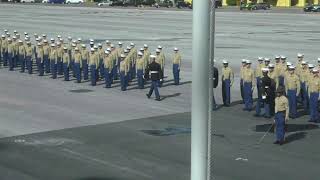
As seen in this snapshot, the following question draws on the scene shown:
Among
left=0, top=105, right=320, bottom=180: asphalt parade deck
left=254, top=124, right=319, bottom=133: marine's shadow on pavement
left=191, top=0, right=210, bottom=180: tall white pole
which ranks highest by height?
left=191, top=0, right=210, bottom=180: tall white pole

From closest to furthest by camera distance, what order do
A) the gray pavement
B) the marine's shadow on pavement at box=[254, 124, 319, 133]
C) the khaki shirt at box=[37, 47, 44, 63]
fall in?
the gray pavement
the marine's shadow on pavement at box=[254, 124, 319, 133]
the khaki shirt at box=[37, 47, 44, 63]

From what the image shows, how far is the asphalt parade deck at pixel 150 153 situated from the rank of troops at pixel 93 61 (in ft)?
16.5

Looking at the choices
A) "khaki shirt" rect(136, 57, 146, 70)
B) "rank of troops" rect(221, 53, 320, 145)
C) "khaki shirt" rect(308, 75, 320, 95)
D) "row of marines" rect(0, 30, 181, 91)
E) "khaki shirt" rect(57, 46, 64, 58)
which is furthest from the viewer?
"khaki shirt" rect(57, 46, 64, 58)

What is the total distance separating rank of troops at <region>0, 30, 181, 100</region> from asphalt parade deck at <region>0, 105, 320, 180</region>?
504 cm

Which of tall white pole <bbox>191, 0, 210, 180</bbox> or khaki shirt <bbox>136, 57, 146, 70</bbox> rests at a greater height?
tall white pole <bbox>191, 0, 210, 180</bbox>

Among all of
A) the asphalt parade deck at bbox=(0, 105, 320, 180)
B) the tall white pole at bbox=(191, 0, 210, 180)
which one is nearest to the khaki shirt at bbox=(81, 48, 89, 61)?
the asphalt parade deck at bbox=(0, 105, 320, 180)

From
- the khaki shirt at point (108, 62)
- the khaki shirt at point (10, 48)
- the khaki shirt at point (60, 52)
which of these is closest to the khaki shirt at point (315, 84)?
the khaki shirt at point (108, 62)

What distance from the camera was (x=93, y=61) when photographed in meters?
22.1

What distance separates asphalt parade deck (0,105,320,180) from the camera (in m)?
10.2

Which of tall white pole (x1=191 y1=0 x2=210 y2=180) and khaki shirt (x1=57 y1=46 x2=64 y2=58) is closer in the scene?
tall white pole (x1=191 y1=0 x2=210 y2=180)

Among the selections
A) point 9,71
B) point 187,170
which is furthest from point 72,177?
point 9,71

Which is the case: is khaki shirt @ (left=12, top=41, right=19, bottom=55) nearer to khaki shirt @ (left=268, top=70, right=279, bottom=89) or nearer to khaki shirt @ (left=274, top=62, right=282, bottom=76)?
khaki shirt @ (left=274, top=62, right=282, bottom=76)

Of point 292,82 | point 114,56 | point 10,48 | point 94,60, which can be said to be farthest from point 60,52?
point 292,82

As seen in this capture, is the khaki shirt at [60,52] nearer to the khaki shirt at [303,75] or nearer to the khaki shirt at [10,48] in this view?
the khaki shirt at [10,48]
